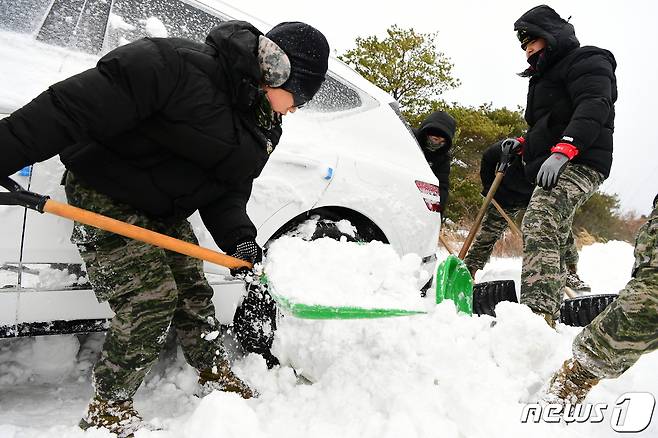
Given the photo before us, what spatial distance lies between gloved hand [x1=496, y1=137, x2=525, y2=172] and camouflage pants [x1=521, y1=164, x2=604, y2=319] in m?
1.23

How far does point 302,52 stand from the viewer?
1.85 meters

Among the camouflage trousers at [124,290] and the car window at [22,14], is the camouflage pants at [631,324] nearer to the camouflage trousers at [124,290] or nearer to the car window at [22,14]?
the camouflage trousers at [124,290]

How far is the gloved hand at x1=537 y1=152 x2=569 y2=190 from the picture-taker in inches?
119

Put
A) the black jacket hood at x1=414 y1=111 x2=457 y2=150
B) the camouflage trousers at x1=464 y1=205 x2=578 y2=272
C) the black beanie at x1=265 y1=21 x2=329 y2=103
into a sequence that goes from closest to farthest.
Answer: the black beanie at x1=265 y1=21 x2=329 y2=103 < the camouflage trousers at x1=464 y1=205 x2=578 y2=272 < the black jacket hood at x1=414 y1=111 x2=457 y2=150

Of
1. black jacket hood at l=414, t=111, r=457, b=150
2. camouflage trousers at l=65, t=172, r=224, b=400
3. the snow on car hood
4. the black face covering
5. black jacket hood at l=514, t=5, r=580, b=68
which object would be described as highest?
black jacket hood at l=514, t=5, r=580, b=68

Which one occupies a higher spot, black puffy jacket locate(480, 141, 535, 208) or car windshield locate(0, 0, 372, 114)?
car windshield locate(0, 0, 372, 114)

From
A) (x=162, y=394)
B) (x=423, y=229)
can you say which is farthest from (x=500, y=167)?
(x=162, y=394)

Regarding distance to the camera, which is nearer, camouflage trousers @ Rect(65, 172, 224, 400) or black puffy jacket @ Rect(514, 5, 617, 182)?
camouflage trousers @ Rect(65, 172, 224, 400)

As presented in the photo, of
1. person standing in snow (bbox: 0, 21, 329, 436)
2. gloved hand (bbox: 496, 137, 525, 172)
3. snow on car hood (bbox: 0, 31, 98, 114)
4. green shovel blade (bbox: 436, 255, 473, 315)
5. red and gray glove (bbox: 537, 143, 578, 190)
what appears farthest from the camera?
gloved hand (bbox: 496, 137, 525, 172)

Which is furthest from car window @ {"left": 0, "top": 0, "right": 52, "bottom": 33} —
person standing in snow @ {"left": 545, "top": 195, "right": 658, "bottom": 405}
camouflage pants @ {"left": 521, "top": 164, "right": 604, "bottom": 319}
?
camouflage pants @ {"left": 521, "top": 164, "right": 604, "bottom": 319}

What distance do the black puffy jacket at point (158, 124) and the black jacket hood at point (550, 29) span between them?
2173 millimetres

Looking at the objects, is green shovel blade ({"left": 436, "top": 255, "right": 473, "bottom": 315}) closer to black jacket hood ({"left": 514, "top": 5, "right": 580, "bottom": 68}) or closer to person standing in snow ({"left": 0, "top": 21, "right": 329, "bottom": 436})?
Result: person standing in snow ({"left": 0, "top": 21, "right": 329, "bottom": 436})

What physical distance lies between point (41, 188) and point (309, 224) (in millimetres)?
1310

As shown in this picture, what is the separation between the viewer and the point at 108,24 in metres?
2.38
